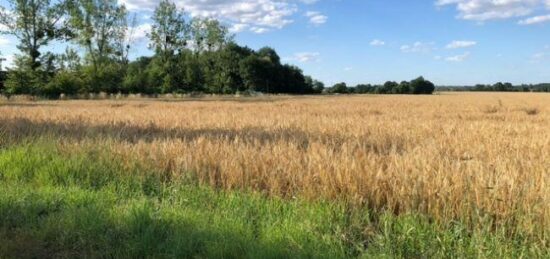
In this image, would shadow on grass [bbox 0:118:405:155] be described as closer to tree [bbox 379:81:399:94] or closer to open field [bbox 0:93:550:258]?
open field [bbox 0:93:550:258]

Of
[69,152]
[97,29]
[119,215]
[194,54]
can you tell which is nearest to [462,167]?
[119,215]

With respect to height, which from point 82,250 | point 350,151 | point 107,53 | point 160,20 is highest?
point 160,20

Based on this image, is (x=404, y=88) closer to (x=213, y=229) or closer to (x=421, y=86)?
(x=421, y=86)

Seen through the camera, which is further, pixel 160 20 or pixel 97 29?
pixel 160 20

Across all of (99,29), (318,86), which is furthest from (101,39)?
(318,86)

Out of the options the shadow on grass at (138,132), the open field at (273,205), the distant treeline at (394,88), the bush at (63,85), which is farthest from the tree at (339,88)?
the open field at (273,205)

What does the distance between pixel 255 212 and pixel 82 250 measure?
171 cm

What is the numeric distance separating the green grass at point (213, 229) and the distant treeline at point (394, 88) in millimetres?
108446

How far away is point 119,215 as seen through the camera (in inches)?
203

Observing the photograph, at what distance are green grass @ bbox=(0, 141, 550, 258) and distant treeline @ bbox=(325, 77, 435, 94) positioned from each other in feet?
356

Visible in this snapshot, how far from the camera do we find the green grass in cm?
414

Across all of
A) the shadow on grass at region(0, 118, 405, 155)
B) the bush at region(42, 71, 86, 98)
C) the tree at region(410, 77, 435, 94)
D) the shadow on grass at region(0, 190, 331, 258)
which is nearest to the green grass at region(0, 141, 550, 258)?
the shadow on grass at region(0, 190, 331, 258)

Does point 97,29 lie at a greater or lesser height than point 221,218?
greater

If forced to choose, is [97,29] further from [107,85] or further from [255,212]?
[255,212]
